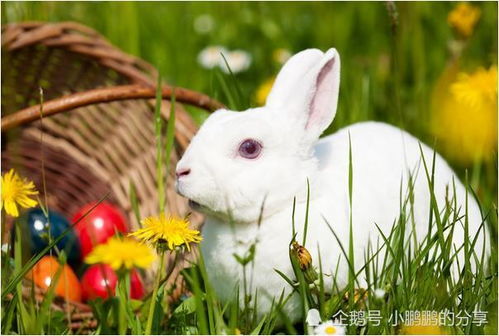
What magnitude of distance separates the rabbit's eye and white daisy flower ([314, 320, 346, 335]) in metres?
0.39

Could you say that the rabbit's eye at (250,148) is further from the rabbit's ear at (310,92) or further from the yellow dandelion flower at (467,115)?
the yellow dandelion flower at (467,115)

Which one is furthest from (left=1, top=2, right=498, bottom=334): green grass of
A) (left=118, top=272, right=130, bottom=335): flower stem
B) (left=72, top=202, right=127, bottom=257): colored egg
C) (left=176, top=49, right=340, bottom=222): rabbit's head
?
(left=72, top=202, right=127, bottom=257): colored egg

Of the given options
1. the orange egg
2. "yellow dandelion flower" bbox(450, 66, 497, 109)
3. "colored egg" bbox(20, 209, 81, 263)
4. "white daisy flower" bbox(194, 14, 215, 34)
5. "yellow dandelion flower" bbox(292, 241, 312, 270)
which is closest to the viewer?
"yellow dandelion flower" bbox(292, 241, 312, 270)

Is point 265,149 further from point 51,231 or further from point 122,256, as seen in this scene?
point 51,231

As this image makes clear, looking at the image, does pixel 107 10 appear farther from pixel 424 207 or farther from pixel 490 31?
pixel 424 207

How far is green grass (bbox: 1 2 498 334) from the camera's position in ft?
6.34

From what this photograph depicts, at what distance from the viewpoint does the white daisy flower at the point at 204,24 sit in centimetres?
410

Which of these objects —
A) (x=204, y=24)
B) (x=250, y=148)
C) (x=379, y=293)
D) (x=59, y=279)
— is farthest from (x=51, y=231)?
(x=204, y=24)

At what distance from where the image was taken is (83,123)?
310 cm

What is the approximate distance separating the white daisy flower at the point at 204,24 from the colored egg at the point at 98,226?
1399 millimetres

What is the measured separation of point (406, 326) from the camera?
1.89m

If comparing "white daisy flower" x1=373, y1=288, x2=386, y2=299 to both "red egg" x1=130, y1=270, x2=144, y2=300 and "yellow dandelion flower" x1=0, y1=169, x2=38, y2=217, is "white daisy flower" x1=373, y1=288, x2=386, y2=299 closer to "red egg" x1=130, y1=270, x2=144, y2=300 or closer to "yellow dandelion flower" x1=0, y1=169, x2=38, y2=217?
"yellow dandelion flower" x1=0, y1=169, x2=38, y2=217

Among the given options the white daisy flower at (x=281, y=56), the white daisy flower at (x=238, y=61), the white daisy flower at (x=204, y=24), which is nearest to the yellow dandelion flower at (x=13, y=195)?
the white daisy flower at (x=281, y=56)

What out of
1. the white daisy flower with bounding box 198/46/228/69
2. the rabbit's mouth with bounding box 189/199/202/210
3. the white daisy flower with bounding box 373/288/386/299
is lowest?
the white daisy flower with bounding box 373/288/386/299
